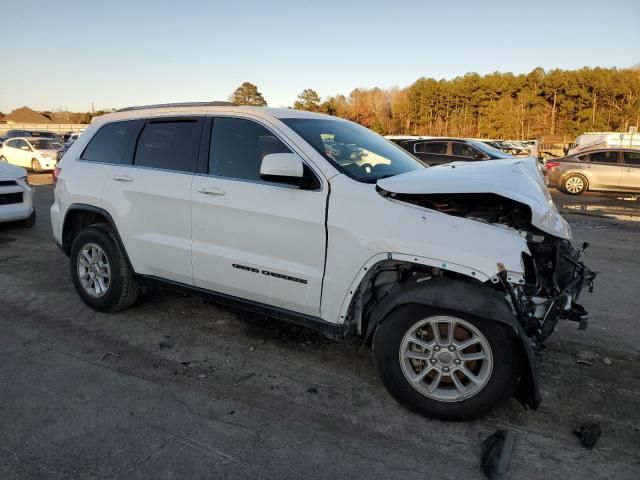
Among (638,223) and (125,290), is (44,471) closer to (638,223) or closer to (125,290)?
(125,290)

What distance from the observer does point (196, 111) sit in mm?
4223

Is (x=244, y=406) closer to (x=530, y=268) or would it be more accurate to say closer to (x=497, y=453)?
(x=497, y=453)

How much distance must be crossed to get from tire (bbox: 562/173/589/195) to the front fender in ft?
48.6

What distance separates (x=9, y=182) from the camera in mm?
8016

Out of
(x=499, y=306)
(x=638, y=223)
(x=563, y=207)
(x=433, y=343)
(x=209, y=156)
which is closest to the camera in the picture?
(x=499, y=306)

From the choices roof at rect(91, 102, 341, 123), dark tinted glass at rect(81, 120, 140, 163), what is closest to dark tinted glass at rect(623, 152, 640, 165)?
roof at rect(91, 102, 341, 123)

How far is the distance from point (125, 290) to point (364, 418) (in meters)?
2.62

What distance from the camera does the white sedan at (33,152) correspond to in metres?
20.9

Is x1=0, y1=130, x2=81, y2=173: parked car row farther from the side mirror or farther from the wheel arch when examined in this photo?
the side mirror

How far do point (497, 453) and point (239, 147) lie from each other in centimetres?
272

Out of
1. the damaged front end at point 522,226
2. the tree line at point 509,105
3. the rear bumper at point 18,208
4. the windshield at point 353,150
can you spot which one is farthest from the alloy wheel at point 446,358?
the tree line at point 509,105

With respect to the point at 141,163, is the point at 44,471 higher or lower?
lower

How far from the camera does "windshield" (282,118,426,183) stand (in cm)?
363

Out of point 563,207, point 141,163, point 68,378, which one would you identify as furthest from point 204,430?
point 563,207
